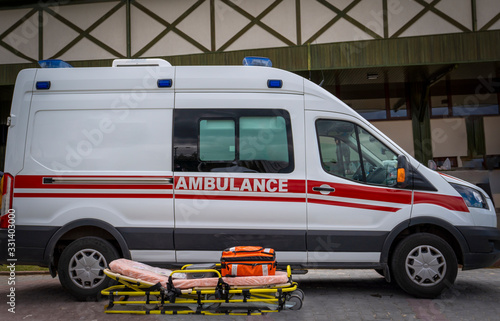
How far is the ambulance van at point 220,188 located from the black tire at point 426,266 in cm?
1

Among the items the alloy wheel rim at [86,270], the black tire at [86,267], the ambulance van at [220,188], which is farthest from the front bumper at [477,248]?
the alloy wheel rim at [86,270]

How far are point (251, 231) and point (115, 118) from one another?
2128mm

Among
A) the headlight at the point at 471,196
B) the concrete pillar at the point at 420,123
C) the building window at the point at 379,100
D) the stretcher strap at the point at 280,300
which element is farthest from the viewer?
the building window at the point at 379,100

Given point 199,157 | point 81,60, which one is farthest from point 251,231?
point 81,60

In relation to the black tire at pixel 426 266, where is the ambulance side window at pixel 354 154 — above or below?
above

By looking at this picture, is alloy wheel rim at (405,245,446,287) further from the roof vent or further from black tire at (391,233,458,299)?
the roof vent

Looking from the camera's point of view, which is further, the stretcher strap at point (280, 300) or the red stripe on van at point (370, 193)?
the red stripe on van at point (370, 193)

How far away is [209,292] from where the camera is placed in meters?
5.21

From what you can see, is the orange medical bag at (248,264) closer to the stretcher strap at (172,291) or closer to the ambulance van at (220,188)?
the stretcher strap at (172,291)

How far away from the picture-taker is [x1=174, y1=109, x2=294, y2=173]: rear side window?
20.6 ft

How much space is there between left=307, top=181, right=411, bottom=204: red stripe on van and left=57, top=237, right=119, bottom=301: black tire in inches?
102

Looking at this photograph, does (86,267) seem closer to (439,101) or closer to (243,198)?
(243,198)

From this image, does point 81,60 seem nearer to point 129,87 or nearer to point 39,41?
point 39,41

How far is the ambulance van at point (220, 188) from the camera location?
20.3 feet
